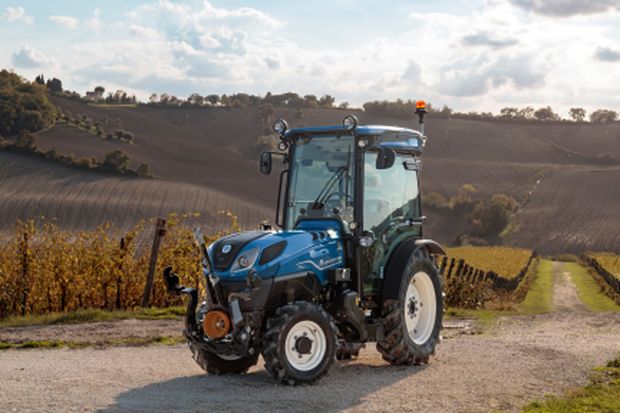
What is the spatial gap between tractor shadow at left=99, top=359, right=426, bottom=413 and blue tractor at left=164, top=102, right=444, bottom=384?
273 millimetres

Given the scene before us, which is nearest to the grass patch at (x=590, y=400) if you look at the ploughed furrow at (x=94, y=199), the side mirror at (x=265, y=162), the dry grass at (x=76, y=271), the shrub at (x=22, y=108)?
the side mirror at (x=265, y=162)

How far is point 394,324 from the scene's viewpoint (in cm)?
1124

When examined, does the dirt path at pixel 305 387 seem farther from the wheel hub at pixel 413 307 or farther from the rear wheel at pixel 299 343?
the wheel hub at pixel 413 307

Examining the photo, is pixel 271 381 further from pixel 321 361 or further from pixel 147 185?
pixel 147 185

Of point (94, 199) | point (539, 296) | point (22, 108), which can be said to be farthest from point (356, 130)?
point (22, 108)

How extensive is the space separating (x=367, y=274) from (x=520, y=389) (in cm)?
234

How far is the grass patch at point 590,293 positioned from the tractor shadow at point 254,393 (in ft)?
57.5

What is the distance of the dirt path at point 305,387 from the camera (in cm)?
910

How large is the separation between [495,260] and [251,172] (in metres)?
35.8

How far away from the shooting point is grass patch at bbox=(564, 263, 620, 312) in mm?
27984

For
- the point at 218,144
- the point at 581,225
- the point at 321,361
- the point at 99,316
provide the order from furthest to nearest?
1. the point at 218,144
2. the point at 581,225
3. the point at 99,316
4. the point at 321,361

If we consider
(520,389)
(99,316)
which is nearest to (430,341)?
(520,389)

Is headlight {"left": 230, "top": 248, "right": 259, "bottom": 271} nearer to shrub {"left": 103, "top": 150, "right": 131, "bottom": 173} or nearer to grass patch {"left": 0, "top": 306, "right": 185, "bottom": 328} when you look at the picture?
grass patch {"left": 0, "top": 306, "right": 185, "bottom": 328}

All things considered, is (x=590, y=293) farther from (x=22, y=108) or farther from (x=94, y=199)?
(x=22, y=108)
